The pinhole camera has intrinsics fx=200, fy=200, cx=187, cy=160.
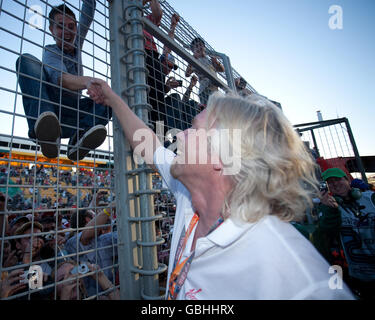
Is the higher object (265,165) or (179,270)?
(265,165)

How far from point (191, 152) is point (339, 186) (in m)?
2.87

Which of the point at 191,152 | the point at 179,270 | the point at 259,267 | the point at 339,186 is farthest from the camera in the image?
the point at 339,186

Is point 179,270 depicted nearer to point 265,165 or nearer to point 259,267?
point 259,267

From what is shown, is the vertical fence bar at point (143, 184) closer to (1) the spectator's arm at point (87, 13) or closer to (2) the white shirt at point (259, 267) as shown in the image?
(1) the spectator's arm at point (87, 13)

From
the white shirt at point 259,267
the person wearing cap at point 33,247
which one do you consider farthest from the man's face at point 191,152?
the person wearing cap at point 33,247

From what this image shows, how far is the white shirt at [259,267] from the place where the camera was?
594 millimetres

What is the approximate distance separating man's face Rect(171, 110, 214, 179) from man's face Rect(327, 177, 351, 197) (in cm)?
278

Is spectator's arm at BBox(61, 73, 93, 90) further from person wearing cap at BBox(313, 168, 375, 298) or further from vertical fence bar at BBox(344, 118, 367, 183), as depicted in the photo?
vertical fence bar at BBox(344, 118, 367, 183)

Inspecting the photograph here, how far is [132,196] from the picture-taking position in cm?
112

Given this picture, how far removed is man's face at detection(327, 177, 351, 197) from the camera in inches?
111

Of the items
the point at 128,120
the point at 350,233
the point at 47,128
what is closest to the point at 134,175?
the point at 128,120

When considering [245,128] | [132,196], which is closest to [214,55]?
[245,128]

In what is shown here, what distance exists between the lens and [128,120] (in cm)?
113

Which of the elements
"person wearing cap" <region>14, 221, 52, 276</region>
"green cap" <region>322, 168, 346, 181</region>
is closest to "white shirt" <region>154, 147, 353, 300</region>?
"person wearing cap" <region>14, 221, 52, 276</region>
